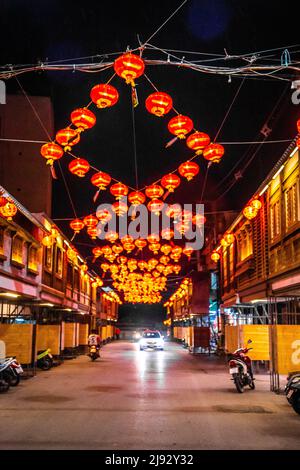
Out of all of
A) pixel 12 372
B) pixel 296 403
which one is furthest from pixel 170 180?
pixel 12 372

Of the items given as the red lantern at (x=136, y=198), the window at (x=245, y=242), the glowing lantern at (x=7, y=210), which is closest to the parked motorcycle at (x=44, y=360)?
the glowing lantern at (x=7, y=210)

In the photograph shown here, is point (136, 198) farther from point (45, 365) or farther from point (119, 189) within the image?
point (45, 365)

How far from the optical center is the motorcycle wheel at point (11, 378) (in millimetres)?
15070

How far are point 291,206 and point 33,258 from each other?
11.3 meters

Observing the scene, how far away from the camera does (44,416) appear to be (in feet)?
34.0

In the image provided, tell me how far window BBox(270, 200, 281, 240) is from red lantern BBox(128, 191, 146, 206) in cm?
465

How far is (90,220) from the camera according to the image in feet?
62.5

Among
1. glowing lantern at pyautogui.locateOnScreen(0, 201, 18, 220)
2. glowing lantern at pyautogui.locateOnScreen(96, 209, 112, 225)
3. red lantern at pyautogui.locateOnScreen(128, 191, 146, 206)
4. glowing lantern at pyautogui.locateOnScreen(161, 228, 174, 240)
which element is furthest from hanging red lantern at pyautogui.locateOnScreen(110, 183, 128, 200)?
glowing lantern at pyautogui.locateOnScreen(161, 228, 174, 240)

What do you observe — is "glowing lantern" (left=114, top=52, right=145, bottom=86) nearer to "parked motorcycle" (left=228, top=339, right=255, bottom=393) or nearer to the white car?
"parked motorcycle" (left=228, top=339, right=255, bottom=393)

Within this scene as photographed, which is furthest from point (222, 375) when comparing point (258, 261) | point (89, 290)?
point (89, 290)

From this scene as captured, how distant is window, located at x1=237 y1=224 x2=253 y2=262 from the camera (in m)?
20.9

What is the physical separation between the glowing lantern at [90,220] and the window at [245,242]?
665 cm

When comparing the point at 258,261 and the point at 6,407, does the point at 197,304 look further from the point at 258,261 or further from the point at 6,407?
the point at 6,407

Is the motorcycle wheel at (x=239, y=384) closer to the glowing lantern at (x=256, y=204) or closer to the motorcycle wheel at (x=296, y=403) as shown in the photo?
the motorcycle wheel at (x=296, y=403)
